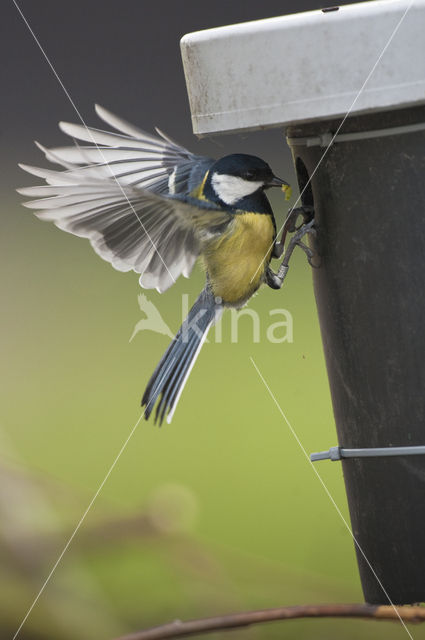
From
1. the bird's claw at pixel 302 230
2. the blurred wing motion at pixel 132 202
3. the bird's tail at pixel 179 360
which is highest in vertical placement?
the blurred wing motion at pixel 132 202

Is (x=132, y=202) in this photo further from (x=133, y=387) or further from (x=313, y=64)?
(x=133, y=387)

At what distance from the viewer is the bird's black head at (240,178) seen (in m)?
1.81

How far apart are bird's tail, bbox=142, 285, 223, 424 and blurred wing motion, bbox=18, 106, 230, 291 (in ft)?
0.28

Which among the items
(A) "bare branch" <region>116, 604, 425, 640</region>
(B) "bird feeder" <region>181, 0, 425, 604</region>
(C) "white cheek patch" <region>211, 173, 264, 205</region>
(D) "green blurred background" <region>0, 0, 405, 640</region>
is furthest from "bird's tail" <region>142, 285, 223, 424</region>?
(D) "green blurred background" <region>0, 0, 405, 640</region>

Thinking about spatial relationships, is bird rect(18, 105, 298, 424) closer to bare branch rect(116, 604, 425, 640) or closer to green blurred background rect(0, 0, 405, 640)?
bare branch rect(116, 604, 425, 640)

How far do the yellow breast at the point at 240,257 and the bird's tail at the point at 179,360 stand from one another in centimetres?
5

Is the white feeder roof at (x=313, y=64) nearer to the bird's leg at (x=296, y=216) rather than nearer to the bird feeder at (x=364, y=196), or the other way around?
the bird feeder at (x=364, y=196)

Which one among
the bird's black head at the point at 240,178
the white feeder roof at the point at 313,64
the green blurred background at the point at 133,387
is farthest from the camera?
the green blurred background at the point at 133,387

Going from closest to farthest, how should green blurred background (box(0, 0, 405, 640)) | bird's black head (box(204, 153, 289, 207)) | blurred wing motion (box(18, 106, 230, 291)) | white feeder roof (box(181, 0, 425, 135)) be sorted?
white feeder roof (box(181, 0, 425, 135)) → blurred wing motion (box(18, 106, 230, 291)) → bird's black head (box(204, 153, 289, 207)) → green blurred background (box(0, 0, 405, 640))

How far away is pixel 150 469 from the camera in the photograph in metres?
3.55

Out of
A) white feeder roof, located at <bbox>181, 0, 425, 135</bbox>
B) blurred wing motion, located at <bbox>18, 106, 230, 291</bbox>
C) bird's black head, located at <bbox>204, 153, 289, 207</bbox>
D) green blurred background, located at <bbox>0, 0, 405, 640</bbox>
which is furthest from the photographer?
green blurred background, located at <bbox>0, 0, 405, 640</bbox>

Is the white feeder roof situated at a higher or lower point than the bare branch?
higher

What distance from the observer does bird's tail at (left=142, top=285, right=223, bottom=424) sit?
6.15 ft

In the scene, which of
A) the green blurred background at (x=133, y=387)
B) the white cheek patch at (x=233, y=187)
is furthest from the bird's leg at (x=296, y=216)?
the green blurred background at (x=133, y=387)
